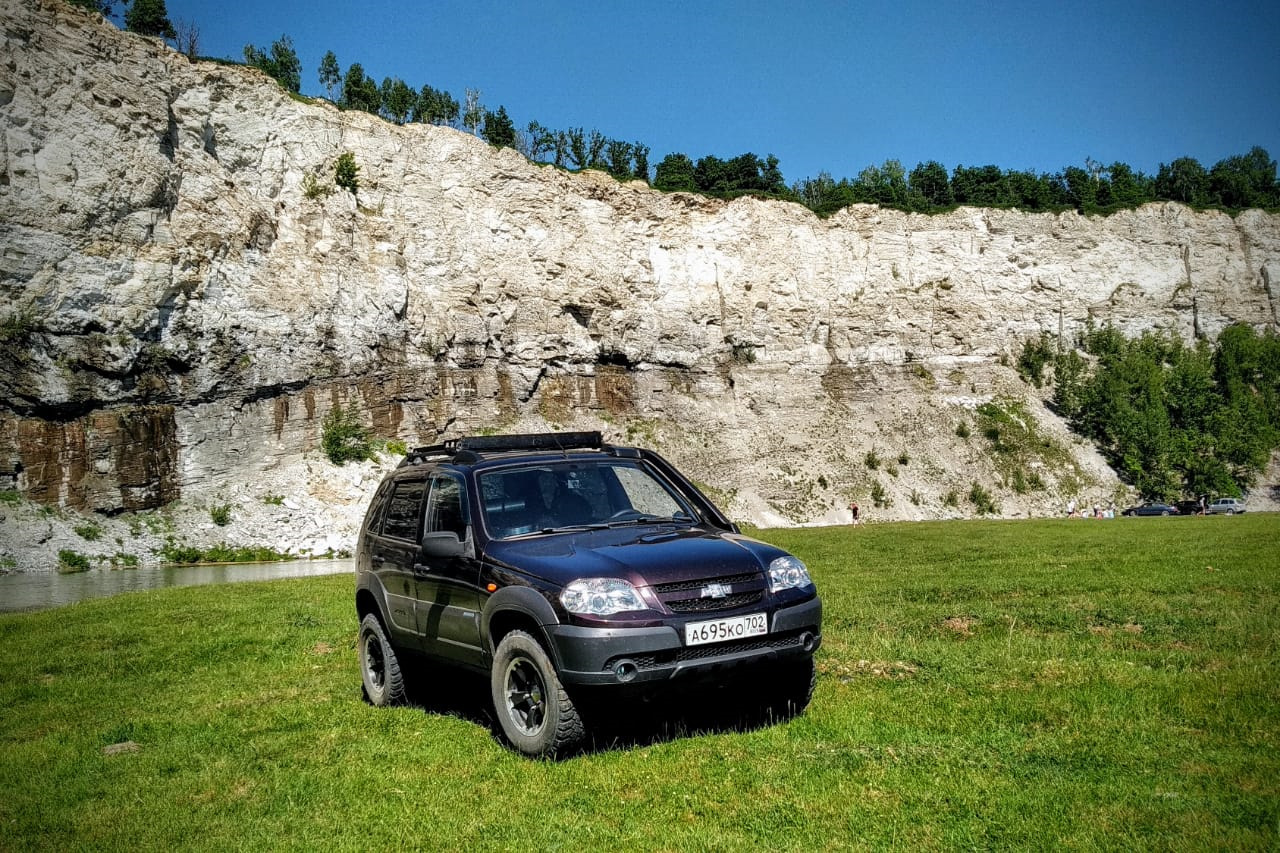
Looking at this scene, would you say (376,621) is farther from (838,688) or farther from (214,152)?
(214,152)

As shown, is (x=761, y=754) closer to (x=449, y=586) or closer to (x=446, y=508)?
(x=449, y=586)

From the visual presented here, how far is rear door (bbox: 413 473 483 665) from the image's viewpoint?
7.06m

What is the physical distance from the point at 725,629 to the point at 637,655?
26.1 inches

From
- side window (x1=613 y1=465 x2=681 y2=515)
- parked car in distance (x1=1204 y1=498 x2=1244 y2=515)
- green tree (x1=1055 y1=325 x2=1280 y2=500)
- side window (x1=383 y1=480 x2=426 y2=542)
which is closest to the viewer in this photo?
side window (x1=613 y1=465 x2=681 y2=515)

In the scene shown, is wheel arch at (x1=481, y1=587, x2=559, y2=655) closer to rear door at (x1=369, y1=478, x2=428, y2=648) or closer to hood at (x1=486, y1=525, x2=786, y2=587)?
hood at (x1=486, y1=525, x2=786, y2=587)

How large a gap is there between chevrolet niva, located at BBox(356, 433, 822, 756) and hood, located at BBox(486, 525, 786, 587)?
0.01 metres

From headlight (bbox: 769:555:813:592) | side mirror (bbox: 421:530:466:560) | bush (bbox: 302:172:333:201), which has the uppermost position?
bush (bbox: 302:172:333:201)

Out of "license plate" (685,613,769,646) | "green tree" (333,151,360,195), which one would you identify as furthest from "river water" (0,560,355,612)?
"green tree" (333,151,360,195)

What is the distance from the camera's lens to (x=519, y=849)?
4746mm

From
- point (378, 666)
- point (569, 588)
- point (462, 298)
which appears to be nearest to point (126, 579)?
point (378, 666)

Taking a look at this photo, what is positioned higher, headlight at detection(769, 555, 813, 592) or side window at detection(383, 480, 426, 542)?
side window at detection(383, 480, 426, 542)

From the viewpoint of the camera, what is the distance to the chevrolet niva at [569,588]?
6.03 metres

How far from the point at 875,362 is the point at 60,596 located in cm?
5232

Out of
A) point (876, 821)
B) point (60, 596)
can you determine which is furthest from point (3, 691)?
point (60, 596)
